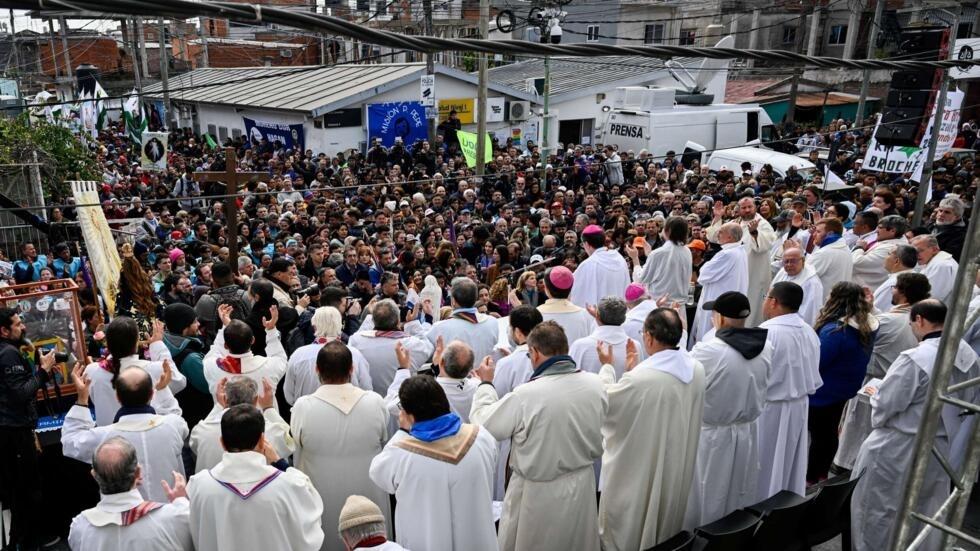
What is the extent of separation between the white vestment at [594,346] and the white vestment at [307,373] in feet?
4.50

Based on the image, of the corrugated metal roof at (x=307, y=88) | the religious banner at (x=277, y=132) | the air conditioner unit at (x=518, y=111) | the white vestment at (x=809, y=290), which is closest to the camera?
the white vestment at (x=809, y=290)

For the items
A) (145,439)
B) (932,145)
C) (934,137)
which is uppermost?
(934,137)

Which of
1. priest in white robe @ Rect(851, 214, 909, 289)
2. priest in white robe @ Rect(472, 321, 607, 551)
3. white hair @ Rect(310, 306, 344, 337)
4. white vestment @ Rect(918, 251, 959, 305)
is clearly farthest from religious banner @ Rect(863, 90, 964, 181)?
white hair @ Rect(310, 306, 344, 337)

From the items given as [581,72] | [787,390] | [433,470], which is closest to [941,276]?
→ [787,390]

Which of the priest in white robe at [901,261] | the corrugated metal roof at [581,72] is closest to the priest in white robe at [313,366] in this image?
the priest in white robe at [901,261]

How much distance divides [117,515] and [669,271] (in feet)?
19.8

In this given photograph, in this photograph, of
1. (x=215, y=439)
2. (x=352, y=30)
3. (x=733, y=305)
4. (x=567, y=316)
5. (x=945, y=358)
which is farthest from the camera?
(x=567, y=316)

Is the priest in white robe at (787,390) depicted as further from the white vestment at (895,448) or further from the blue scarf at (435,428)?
the blue scarf at (435,428)

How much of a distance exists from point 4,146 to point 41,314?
9277 mm

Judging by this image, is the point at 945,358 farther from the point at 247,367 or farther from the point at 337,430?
the point at 247,367

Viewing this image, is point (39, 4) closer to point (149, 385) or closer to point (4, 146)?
point (149, 385)

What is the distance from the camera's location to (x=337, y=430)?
169 inches

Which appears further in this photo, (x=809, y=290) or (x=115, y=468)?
(x=809, y=290)

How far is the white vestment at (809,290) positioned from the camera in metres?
7.24
